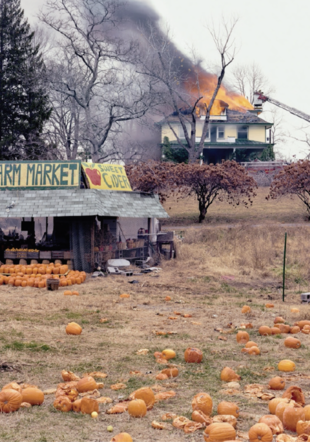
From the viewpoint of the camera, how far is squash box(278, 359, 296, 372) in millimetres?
8500

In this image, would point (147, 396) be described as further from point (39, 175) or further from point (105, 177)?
point (105, 177)

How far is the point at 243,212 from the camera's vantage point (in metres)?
35.0

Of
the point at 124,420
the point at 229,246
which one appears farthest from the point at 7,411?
the point at 229,246

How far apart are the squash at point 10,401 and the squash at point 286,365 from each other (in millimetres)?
4075

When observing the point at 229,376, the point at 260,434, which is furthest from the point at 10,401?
the point at 229,376

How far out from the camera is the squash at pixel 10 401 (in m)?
6.52

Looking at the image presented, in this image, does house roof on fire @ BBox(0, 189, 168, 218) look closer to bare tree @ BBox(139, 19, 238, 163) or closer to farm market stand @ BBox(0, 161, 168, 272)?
farm market stand @ BBox(0, 161, 168, 272)

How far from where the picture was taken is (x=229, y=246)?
83.3 ft

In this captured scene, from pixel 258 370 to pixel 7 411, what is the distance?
395 centimetres

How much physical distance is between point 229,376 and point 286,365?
44.1 inches

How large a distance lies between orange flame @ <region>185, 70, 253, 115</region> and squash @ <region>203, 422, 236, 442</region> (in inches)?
1814

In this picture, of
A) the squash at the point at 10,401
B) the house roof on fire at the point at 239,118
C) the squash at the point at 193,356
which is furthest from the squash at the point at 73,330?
the house roof on fire at the point at 239,118

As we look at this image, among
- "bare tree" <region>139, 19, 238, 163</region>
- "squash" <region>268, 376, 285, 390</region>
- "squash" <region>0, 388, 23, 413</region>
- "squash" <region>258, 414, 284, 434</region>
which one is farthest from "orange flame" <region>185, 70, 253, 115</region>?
"squash" <region>258, 414, 284, 434</region>

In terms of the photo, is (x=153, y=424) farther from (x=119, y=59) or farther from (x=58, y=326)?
(x=119, y=59)
